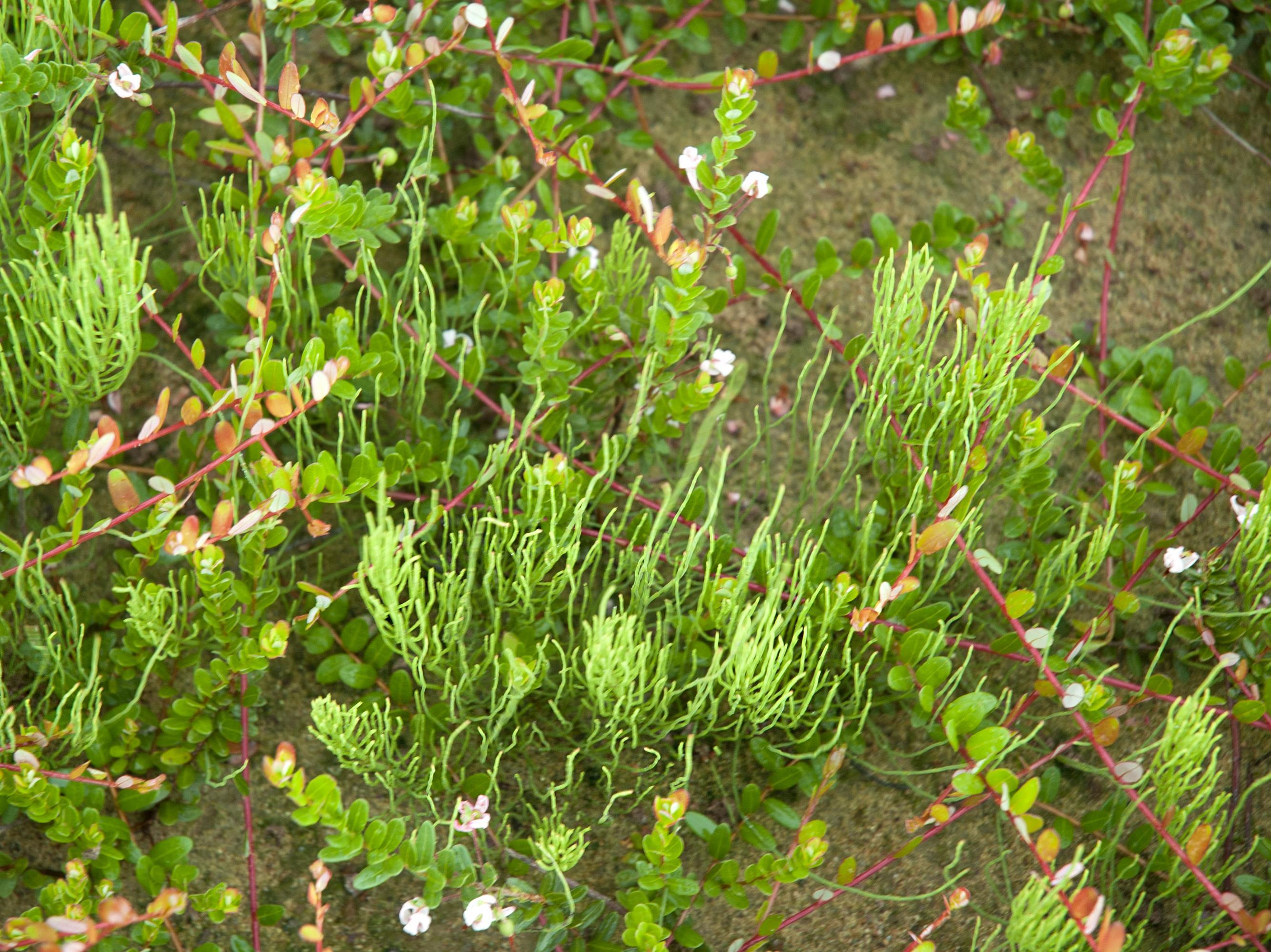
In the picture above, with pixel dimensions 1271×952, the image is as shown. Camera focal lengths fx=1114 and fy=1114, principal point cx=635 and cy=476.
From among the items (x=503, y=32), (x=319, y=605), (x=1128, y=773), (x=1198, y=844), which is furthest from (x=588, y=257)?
(x=1198, y=844)

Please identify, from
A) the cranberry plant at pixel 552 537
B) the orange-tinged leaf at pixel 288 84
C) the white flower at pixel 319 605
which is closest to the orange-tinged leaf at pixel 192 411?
the cranberry plant at pixel 552 537

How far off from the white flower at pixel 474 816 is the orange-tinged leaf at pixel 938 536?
636mm

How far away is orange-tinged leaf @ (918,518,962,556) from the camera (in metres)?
1.41

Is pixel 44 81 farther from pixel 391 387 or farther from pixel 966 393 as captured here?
pixel 966 393

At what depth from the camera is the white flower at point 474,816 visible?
1.36 metres

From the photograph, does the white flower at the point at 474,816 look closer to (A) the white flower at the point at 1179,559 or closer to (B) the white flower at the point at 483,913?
(B) the white flower at the point at 483,913

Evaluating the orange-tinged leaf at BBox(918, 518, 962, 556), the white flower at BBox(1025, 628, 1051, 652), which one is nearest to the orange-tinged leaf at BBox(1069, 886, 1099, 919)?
the white flower at BBox(1025, 628, 1051, 652)

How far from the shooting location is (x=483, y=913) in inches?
52.2

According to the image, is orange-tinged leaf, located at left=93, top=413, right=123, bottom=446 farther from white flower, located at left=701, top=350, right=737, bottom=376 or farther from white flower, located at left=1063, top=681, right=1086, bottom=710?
white flower, located at left=1063, top=681, right=1086, bottom=710

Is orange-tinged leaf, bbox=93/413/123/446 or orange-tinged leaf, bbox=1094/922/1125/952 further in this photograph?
orange-tinged leaf, bbox=93/413/123/446

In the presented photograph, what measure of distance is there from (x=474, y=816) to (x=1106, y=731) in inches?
32.1

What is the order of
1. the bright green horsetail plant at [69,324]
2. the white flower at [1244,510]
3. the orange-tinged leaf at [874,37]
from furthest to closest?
the orange-tinged leaf at [874,37] → the white flower at [1244,510] → the bright green horsetail plant at [69,324]

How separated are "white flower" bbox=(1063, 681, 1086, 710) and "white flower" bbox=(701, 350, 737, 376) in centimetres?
62

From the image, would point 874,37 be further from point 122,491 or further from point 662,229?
point 122,491
